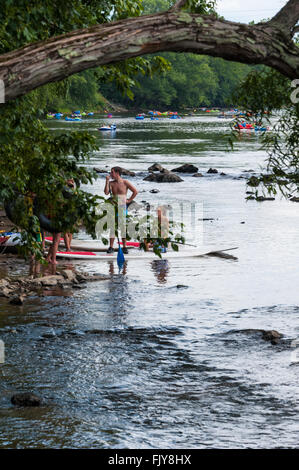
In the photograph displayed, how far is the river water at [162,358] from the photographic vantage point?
23.9ft

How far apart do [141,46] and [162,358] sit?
5.48 m

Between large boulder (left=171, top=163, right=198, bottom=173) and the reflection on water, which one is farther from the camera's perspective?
large boulder (left=171, top=163, right=198, bottom=173)

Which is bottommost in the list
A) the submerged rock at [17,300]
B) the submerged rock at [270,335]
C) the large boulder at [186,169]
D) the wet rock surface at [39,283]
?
the submerged rock at [270,335]

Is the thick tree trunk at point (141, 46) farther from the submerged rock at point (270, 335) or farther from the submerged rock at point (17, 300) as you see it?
the submerged rock at point (17, 300)

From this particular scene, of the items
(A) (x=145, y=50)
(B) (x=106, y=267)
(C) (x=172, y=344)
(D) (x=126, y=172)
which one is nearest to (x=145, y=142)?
(D) (x=126, y=172)

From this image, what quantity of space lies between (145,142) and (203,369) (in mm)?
51826

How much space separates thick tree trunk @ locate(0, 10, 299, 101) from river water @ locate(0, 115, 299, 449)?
356 cm

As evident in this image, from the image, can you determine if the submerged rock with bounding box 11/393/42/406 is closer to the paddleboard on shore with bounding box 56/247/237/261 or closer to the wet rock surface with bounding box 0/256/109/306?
the wet rock surface with bounding box 0/256/109/306

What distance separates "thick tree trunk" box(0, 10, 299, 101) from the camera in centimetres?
479

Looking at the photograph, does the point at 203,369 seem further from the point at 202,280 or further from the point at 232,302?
the point at 202,280

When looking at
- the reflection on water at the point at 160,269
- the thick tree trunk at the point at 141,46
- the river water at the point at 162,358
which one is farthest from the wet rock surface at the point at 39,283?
the thick tree trunk at the point at 141,46

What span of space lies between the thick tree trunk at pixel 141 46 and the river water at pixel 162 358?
3.56 metres

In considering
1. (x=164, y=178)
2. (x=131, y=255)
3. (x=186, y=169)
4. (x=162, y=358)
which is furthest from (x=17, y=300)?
(x=186, y=169)

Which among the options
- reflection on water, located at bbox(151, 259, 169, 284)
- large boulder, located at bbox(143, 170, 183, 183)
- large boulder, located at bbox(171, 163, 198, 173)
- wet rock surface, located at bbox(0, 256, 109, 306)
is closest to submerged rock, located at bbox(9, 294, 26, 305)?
wet rock surface, located at bbox(0, 256, 109, 306)
